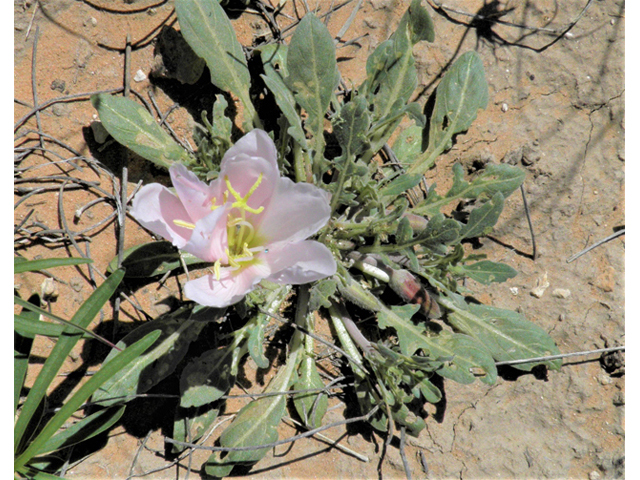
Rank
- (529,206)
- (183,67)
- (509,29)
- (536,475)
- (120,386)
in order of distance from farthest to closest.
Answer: (509,29), (529,206), (183,67), (536,475), (120,386)

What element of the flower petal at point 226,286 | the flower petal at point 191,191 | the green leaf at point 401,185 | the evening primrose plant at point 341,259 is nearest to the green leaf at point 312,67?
the evening primrose plant at point 341,259

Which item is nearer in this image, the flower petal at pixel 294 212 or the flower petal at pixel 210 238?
the flower petal at pixel 210 238

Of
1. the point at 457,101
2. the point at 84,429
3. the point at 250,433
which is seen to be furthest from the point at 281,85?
the point at 84,429

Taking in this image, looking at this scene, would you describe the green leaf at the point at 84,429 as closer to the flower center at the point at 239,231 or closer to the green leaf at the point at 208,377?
the green leaf at the point at 208,377

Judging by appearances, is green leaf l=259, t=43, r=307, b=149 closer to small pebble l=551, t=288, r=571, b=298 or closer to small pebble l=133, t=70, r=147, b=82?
small pebble l=133, t=70, r=147, b=82

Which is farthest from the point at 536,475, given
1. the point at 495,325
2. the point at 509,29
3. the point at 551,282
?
the point at 509,29

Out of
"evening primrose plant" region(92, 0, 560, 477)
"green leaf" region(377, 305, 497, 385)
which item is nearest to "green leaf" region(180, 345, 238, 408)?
"evening primrose plant" region(92, 0, 560, 477)

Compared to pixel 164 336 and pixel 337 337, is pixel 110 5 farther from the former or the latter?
pixel 337 337
